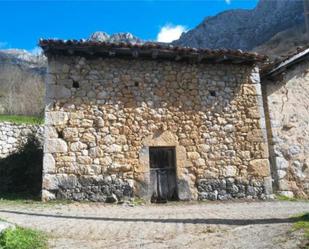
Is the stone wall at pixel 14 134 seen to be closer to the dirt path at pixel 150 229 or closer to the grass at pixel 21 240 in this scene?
the dirt path at pixel 150 229

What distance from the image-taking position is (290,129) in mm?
10961

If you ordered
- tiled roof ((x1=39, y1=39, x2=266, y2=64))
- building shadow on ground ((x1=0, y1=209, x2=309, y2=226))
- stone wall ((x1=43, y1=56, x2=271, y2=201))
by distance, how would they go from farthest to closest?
tiled roof ((x1=39, y1=39, x2=266, y2=64)) → stone wall ((x1=43, y1=56, x2=271, y2=201)) → building shadow on ground ((x1=0, y1=209, x2=309, y2=226))

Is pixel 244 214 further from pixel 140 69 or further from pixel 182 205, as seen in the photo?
pixel 140 69

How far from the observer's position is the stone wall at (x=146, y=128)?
9.02 meters

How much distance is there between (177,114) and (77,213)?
13.3ft

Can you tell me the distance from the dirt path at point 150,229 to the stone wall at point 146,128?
5.81 feet

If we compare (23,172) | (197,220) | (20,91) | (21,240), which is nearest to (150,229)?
(197,220)

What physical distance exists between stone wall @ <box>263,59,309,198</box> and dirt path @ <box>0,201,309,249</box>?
4389 mm

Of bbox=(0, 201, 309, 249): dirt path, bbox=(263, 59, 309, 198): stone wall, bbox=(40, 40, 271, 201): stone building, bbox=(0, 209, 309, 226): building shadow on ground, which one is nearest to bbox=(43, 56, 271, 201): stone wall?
bbox=(40, 40, 271, 201): stone building

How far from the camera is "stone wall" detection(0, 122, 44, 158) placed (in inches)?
483

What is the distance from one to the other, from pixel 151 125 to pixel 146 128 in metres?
0.16

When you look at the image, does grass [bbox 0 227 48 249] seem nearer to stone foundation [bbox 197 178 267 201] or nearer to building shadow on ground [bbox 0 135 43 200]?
building shadow on ground [bbox 0 135 43 200]

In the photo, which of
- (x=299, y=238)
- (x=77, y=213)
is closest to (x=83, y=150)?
(x=77, y=213)

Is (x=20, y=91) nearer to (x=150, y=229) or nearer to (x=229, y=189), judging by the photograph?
(x=229, y=189)
